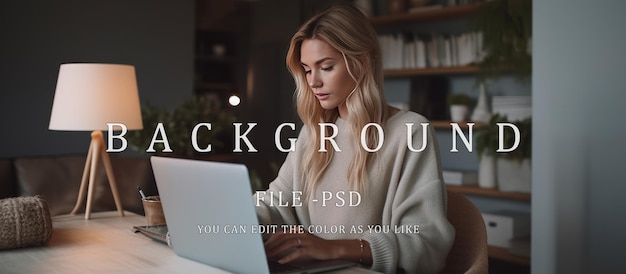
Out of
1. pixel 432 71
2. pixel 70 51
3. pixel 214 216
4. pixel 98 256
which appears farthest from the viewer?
pixel 70 51

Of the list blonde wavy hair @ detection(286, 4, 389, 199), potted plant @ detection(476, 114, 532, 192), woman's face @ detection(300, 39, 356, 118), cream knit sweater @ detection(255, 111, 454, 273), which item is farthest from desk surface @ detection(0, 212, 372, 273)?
potted plant @ detection(476, 114, 532, 192)

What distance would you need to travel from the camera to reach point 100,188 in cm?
358

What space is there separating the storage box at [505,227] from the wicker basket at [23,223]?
2.47 metres

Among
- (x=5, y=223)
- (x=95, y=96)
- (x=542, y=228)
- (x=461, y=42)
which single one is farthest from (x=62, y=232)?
(x=461, y=42)

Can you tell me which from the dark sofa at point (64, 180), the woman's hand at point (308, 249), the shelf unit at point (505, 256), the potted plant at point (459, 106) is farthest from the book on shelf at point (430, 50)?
the woman's hand at point (308, 249)

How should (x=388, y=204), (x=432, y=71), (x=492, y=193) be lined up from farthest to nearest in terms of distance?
(x=432, y=71) < (x=492, y=193) < (x=388, y=204)

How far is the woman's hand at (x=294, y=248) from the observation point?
133 cm

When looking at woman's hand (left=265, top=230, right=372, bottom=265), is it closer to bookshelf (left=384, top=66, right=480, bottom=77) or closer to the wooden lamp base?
the wooden lamp base

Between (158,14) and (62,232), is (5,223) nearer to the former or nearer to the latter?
(62,232)

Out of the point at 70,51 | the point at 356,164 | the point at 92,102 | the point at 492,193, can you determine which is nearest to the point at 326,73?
the point at 356,164

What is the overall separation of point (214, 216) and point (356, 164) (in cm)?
52

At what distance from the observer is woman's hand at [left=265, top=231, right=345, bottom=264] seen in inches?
52.2

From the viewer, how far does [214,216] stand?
49.4 inches

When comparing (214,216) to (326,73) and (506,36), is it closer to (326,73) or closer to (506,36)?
(326,73)
